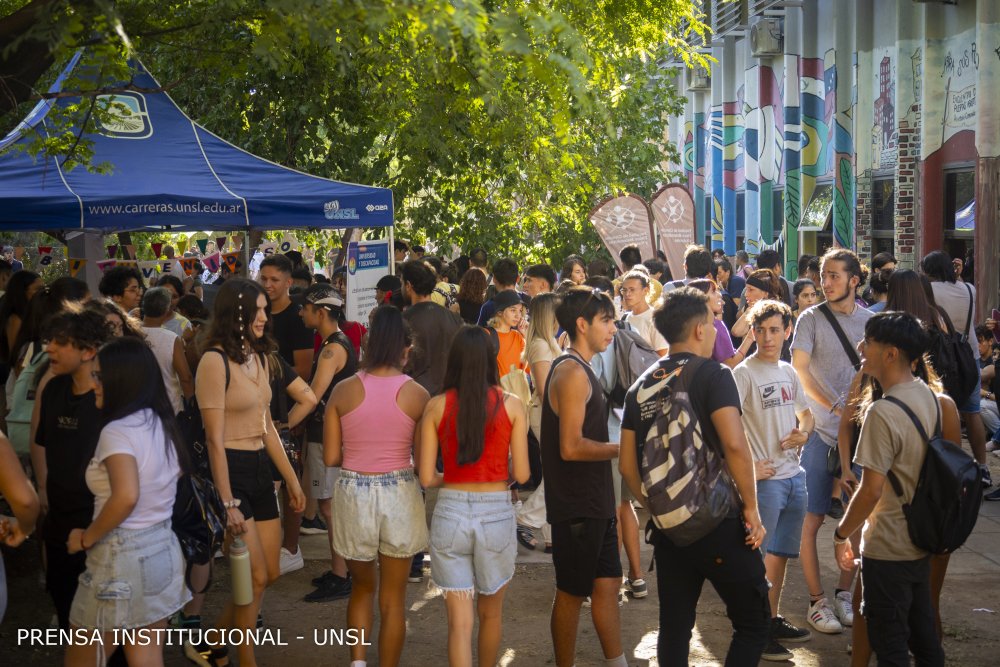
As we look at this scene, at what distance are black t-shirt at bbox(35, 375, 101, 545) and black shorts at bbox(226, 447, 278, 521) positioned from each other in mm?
760

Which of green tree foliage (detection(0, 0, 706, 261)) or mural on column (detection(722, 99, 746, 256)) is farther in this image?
mural on column (detection(722, 99, 746, 256))

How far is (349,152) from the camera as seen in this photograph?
14.3 meters

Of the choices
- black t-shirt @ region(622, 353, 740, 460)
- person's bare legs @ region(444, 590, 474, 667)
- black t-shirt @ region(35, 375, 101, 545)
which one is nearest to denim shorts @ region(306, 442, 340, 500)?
person's bare legs @ region(444, 590, 474, 667)

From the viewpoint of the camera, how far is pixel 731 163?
1142 inches

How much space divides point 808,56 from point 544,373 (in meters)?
17.9

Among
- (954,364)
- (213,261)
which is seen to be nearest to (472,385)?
(954,364)

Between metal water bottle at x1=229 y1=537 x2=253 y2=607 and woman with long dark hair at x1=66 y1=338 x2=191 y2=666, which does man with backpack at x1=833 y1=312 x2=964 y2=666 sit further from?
woman with long dark hair at x1=66 y1=338 x2=191 y2=666

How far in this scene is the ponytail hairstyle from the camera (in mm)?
4984

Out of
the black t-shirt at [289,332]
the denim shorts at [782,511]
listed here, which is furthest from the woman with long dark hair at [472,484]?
the black t-shirt at [289,332]

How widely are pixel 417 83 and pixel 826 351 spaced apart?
4.58 m

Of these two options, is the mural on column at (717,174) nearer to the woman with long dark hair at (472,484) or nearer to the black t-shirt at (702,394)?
the woman with long dark hair at (472,484)

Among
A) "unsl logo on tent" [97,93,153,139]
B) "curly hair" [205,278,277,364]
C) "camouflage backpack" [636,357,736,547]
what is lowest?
"camouflage backpack" [636,357,736,547]

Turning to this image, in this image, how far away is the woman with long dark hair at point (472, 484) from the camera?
16.4ft

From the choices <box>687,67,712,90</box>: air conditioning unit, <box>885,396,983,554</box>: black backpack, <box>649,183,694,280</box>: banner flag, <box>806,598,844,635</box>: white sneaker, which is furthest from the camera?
<box>687,67,712,90</box>: air conditioning unit
